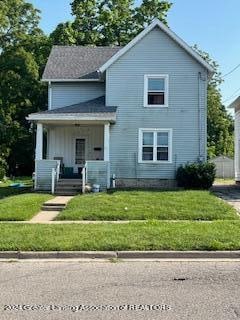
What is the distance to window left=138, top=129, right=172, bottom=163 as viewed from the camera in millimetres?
26703

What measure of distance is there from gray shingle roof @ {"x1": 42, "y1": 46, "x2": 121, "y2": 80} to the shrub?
7486 millimetres

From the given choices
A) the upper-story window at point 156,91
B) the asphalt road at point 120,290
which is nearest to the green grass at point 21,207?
the asphalt road at point 120,290

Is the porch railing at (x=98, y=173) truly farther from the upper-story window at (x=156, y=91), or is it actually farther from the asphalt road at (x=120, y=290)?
the asphalt road at (x=120, y=290)

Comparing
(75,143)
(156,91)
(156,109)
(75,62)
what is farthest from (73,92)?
(156,109)

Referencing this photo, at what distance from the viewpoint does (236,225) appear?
14.1 metres

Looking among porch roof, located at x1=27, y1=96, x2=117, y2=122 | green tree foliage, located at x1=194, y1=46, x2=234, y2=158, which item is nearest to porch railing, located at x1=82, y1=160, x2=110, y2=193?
porch roof, located at x1=27, y1=96, x2=117, y2=122

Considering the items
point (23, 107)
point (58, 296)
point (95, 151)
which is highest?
point (23, 107)

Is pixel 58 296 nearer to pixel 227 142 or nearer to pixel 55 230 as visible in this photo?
pixel 55 230

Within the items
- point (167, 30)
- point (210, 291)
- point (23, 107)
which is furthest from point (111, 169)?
point (23, 107)

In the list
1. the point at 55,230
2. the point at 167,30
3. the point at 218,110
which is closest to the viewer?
the point at 55,230

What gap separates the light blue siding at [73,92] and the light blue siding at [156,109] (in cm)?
236

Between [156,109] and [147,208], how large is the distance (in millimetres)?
10477

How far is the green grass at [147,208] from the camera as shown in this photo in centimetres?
1612

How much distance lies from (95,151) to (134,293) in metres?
20.9
